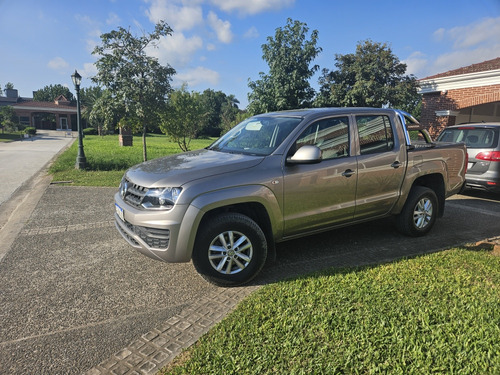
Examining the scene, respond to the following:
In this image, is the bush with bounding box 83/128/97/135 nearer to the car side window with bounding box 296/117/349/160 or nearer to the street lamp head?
the street lamp head

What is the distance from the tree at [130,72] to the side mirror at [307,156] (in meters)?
8.93

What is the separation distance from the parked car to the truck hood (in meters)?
6.06

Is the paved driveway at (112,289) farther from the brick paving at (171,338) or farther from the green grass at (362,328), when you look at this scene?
the green grass at (362,328)

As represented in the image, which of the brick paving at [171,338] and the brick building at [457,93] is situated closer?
the brick paving at [171,338]

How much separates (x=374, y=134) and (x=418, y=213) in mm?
1444

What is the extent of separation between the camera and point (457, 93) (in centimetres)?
1416

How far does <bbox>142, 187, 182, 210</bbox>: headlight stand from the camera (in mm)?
3208

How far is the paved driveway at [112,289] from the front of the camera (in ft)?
8.46

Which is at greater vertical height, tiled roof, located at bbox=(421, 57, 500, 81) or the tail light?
tiled roof, located at bbox=(421, 57, 500, 81)

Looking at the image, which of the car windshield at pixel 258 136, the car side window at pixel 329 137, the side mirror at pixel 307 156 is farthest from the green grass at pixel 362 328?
the car windshield at pixel 258 136

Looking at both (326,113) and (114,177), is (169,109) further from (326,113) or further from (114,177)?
(326,113)

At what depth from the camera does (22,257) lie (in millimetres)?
4367

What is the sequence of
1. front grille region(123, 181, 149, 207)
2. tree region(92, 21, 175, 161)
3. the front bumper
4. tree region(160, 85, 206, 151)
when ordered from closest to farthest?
1. the front bumper
2. front grille region(123, 181, 149, 207)
3. tree region(92, 21, 175, 161)
4. tree region(160, 85, 206, 151)

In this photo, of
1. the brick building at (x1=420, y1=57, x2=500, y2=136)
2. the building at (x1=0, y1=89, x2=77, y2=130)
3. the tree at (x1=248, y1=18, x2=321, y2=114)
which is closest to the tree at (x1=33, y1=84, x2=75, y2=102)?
the building at (x1=0, y1=89, x2=77, y2=130)
